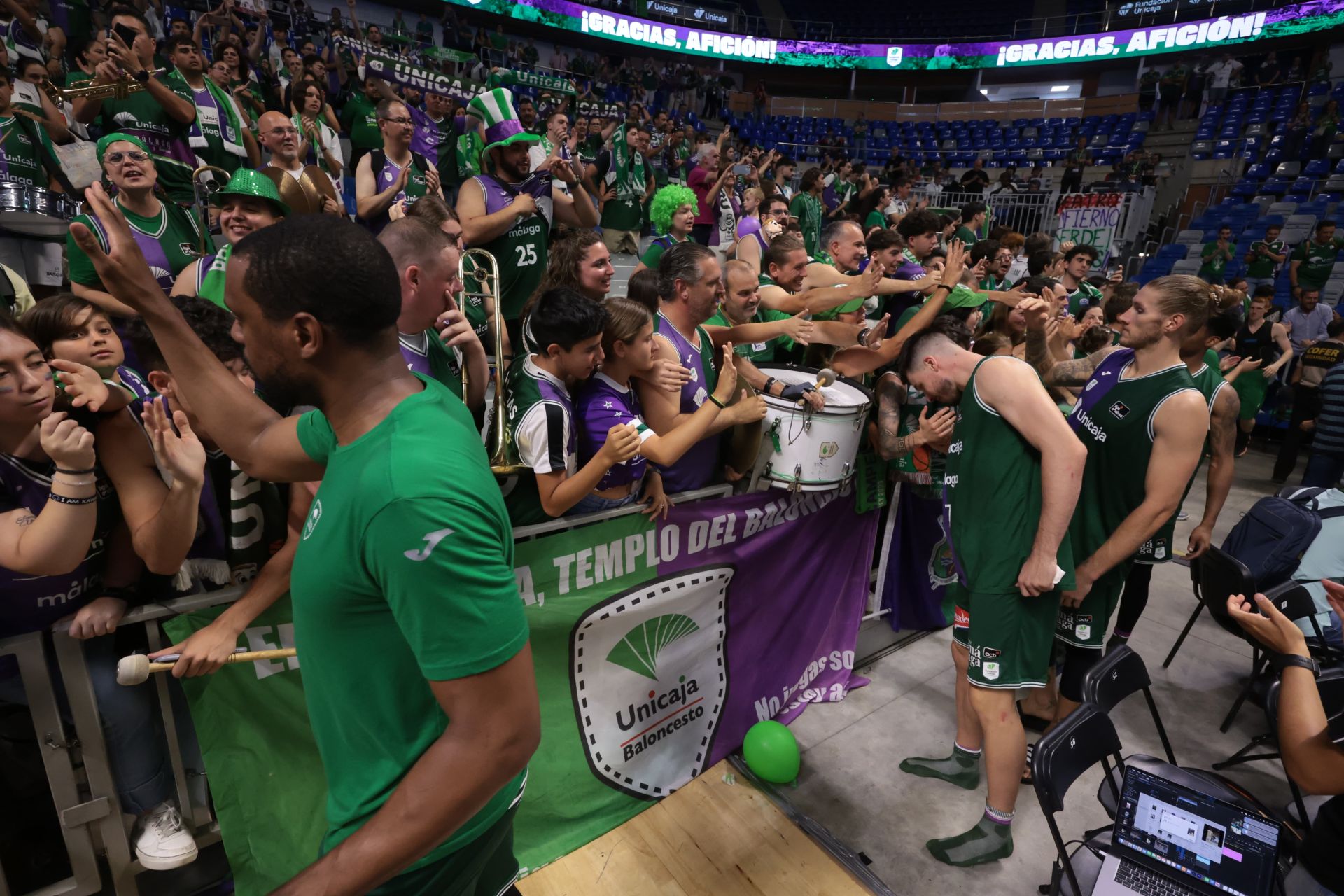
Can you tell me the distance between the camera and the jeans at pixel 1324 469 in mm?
6258

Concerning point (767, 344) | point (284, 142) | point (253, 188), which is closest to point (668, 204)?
point (767, 344)

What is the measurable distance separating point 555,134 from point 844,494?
3.29 meters

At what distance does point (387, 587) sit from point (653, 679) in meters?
2.21

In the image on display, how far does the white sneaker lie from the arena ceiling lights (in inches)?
1099

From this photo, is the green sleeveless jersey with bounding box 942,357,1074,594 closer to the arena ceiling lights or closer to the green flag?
the green flag

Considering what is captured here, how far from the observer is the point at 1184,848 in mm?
2307

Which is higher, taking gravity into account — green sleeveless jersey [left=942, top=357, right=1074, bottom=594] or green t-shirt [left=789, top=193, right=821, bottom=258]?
green t-shirt [left=789, top=193, right=821, bottom=258]

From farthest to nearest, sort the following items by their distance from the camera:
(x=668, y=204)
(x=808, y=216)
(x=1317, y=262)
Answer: (x=1317, y=262) < (x=808, y=216) < (x=668, y=204)

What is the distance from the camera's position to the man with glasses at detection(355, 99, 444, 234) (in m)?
4.88

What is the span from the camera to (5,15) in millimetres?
7141

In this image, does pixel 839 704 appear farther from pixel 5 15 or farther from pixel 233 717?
pixel 5 15

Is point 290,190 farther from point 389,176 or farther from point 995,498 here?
point 995,498

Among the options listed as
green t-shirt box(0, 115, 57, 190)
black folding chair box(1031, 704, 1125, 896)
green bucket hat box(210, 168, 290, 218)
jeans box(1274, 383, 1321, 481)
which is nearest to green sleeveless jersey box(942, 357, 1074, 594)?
black folding chair box(1031, 704, 1125, 896)

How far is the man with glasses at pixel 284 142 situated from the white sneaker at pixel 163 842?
3.37m
